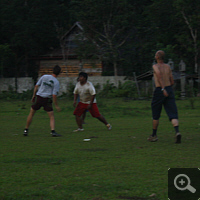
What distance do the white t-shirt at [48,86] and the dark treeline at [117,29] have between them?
77.7 feet

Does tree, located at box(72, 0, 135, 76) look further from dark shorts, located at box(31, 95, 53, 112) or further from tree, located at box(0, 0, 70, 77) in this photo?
dark shorts, located at box(31, 95, 53, 112)

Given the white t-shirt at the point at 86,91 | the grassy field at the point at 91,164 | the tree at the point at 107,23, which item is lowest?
the grassy field at the point at 91,164

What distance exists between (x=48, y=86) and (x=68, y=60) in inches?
1246

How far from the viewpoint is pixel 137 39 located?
3769 centimetres

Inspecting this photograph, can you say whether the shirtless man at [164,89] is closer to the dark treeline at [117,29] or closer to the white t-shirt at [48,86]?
the white t-shirt at [48,86]

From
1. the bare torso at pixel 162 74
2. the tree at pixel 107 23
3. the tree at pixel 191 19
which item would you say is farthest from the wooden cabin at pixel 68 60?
the bare torso at pixel 162 74

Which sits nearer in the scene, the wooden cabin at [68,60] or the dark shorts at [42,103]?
the dark shorts at [42,103]

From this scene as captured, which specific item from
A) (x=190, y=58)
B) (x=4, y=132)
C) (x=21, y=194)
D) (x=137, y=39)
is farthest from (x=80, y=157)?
(x=137, y=39)

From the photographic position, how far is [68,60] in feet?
135

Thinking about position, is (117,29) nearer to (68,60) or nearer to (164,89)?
(68,60)

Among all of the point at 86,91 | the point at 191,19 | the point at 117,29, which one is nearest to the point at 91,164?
the point at 86,91

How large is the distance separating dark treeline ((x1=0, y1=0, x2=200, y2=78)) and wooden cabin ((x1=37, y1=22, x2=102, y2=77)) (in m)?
1.83

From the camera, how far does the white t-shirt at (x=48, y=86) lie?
970 centimetres

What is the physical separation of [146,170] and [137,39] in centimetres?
3295
